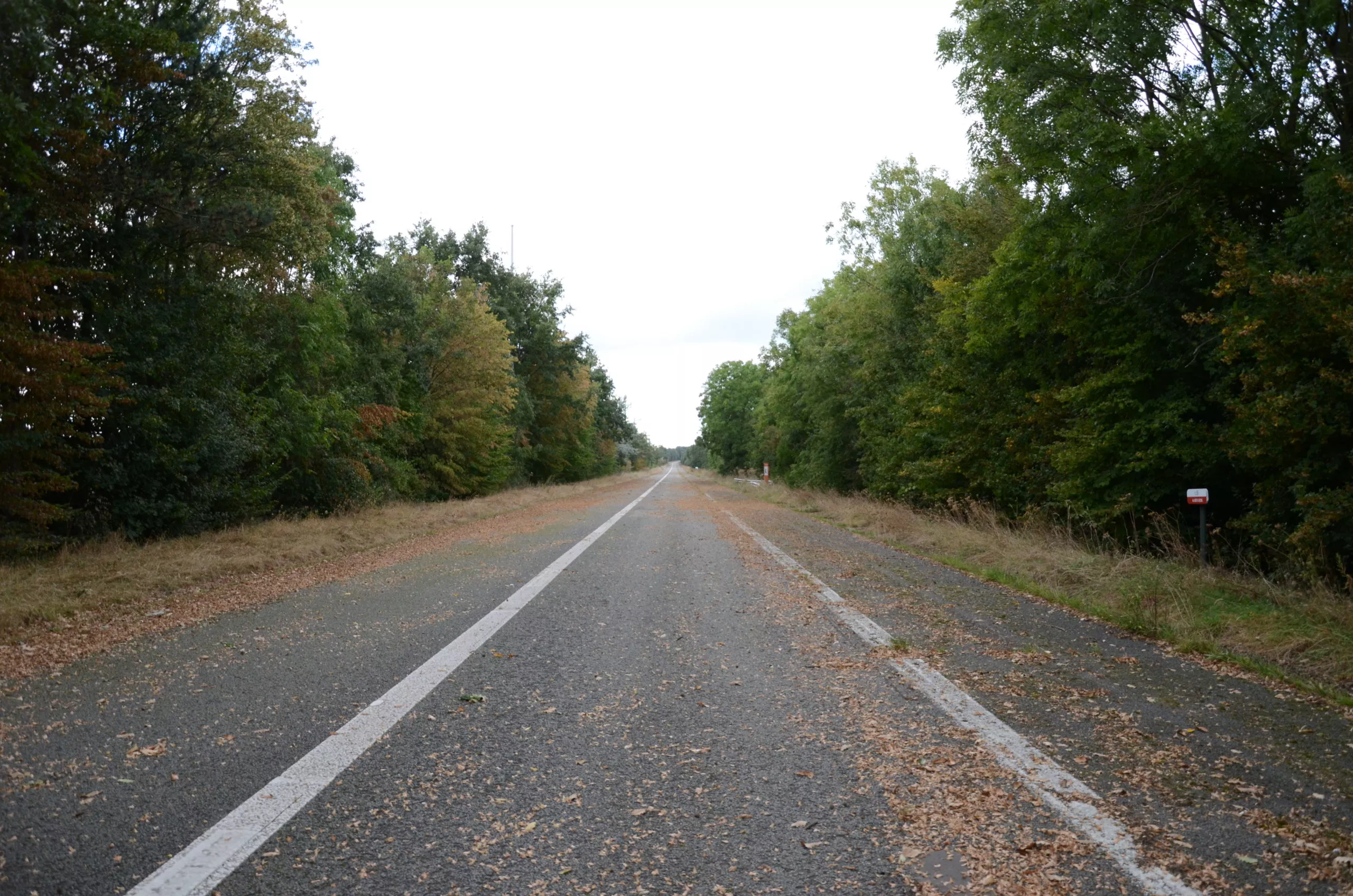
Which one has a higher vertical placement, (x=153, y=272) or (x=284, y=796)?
(x=153, y=272)

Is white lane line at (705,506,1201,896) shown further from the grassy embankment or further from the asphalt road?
the grassy embankment

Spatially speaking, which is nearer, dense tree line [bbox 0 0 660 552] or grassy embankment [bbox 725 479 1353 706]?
grassy embankment [bbox 725 479 1353 706]

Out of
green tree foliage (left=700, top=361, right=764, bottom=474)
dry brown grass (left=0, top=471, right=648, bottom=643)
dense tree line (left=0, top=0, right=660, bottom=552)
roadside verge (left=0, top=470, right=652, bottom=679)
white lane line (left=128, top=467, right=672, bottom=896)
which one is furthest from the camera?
green tree foliage (left=700, top=361, right=764, bottom=474)

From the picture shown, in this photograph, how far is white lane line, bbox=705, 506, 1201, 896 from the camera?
2627 millimetres

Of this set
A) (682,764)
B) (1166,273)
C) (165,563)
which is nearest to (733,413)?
(1166,273)

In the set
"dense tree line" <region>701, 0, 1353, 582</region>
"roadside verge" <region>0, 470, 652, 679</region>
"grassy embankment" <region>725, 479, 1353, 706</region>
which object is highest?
"dense tree line" <region>701, 0, 1353, 582</region>

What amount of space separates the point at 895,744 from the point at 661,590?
5069 millimetres

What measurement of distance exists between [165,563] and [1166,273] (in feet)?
48.3

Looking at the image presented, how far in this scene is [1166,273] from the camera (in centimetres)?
1205

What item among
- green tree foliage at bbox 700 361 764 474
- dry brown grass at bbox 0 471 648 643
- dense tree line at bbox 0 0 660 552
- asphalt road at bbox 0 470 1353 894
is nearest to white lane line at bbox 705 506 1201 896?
asphalt road at bbox 0 470 1353 894

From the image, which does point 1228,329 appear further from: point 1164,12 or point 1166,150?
point 1164,12

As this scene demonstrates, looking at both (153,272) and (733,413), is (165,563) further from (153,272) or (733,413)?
(733,413)

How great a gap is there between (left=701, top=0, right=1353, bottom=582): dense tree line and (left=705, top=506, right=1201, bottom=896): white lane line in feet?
19.3

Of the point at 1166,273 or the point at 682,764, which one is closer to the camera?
the point at 682,764
